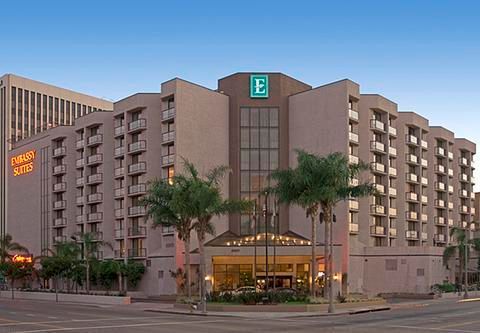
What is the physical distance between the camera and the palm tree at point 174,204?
202 feet

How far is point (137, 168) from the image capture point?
3647 inches

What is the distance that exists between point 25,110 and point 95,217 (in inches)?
2119

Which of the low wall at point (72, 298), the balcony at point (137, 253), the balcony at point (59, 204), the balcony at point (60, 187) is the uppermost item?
the balcony at point (60, 187)

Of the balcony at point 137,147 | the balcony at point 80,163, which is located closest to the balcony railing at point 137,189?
the balcony at point 137,147

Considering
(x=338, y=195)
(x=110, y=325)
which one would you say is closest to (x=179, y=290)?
(x=338, y=195)

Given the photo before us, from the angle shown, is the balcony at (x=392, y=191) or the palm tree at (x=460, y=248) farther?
the balcony at (x=392, y=191)

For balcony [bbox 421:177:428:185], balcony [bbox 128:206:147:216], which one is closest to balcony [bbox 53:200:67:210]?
balcony [bbox 128:206:147:216]

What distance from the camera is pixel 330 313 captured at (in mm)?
51156

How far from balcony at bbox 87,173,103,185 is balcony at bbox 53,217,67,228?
373 inches

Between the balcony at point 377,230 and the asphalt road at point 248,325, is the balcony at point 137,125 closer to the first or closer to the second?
the balcony at point 377,230

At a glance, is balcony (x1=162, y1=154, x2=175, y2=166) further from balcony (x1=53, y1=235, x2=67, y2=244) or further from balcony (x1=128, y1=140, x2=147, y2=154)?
balcony (x1=53, y1=235, x2=67, y2=244)

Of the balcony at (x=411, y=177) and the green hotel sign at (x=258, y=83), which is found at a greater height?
the green hotel sign at (x=258, y=83)

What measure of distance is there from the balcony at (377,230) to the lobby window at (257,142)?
49.8 feet

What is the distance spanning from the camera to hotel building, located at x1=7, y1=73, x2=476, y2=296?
8531 centimetres
